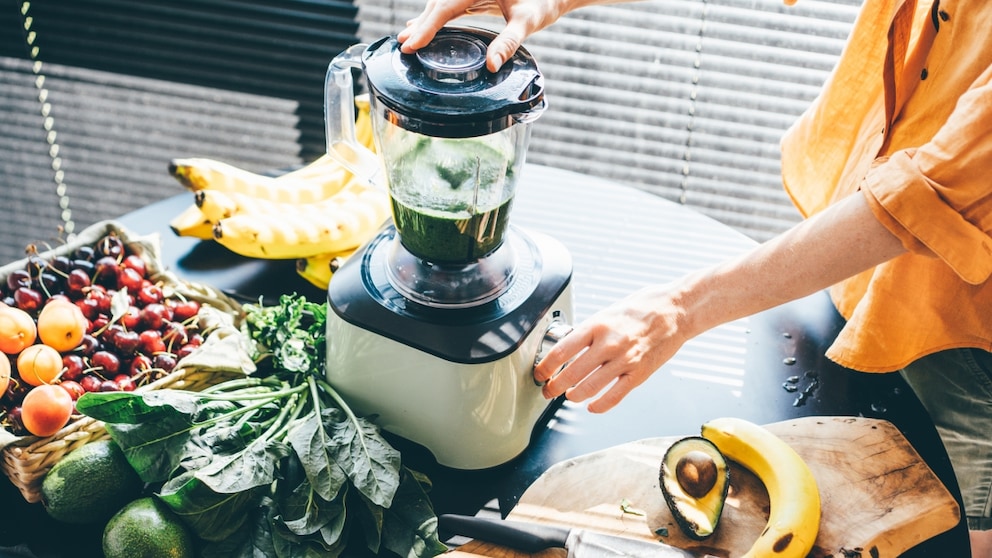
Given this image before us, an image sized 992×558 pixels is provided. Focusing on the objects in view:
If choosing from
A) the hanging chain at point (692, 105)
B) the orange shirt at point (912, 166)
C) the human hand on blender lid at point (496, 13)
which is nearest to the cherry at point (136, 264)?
the human hand on blender lid at point (496, 13)

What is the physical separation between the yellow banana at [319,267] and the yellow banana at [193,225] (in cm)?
18

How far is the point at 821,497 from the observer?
108 cm

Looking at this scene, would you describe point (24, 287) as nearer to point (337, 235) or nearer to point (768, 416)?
point (337, 235)

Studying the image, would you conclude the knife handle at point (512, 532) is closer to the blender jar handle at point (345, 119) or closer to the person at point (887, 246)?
the person at point (887, 246)

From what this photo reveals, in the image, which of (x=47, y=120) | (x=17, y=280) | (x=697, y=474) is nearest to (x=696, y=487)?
(x=697, y=474)

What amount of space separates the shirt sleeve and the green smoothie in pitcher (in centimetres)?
44

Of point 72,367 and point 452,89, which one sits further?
point 72,367

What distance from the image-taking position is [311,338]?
1.23 metres

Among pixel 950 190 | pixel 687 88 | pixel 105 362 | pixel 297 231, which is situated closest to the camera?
pixel 950 190

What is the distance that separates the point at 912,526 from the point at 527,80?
0.72m

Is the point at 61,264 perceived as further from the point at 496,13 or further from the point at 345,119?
the point at 496,13

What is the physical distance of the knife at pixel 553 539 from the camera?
983 mm

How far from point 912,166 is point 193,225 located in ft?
3.57

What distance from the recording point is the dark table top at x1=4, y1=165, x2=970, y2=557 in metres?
1.15
